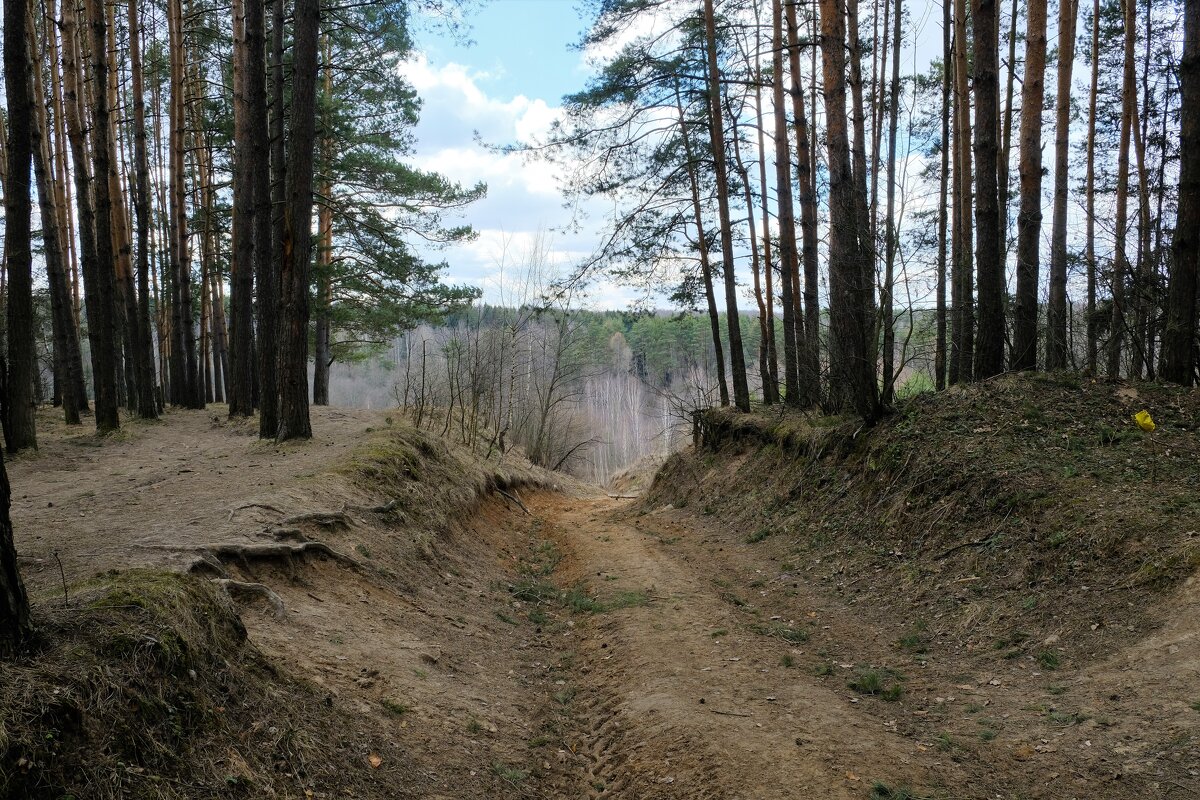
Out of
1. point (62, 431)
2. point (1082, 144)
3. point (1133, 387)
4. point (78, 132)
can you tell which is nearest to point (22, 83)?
point (78, 132)

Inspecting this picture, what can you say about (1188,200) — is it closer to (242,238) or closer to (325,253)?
(242,238)

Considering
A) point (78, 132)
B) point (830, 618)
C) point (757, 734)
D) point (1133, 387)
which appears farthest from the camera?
point (78, 132)

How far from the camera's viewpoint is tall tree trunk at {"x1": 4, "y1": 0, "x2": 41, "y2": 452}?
887cm

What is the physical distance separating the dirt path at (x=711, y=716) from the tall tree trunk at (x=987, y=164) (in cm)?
508

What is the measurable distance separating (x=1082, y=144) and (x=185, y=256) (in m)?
22.0

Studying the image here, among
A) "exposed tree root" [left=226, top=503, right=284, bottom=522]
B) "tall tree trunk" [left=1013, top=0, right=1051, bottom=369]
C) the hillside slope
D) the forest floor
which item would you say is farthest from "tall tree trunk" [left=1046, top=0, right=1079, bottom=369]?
"exposed tree root" [left=226, top=503, right=284, bottom=522]

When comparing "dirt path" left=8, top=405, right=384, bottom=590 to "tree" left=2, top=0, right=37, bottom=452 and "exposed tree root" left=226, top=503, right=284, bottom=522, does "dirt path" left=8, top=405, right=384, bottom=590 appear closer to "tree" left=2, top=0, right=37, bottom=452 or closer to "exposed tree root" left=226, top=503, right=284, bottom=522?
"exposed tree root" left=226, top=503, right=284, bottom=522

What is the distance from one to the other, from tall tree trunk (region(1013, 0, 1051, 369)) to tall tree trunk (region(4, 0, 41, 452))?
1253cm

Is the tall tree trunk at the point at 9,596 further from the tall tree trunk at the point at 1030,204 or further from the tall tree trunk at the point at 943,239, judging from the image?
the tall tree trunk at the point at 943,239

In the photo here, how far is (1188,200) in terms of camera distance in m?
8.14

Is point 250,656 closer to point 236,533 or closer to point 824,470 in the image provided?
point 236,533

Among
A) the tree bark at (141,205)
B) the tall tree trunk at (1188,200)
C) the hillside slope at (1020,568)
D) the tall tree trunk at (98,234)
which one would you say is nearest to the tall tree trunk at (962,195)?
the tall tree trunk at (1188,200)

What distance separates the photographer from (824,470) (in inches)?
402

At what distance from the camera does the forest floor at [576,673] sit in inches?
148
